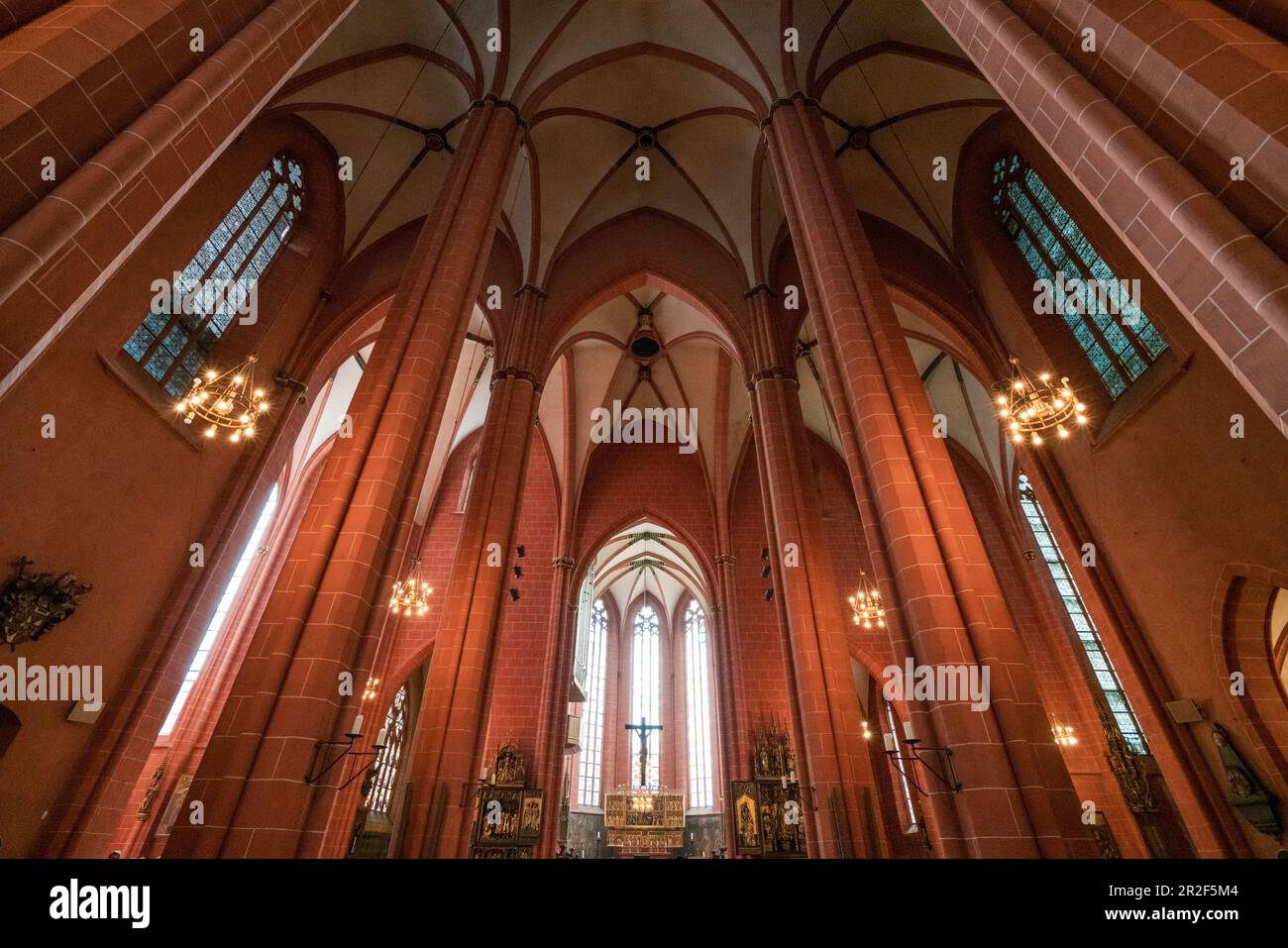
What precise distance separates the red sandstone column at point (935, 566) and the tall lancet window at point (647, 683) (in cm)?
2164

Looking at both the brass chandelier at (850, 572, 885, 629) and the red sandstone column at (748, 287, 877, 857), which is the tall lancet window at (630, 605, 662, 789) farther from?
the red sandstone column at (748, 287, 877, 857)

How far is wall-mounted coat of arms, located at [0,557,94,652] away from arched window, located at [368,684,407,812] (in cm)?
989

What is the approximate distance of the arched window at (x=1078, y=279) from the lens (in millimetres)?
8453

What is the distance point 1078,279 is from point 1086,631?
824cm

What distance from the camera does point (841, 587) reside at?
1584 cm

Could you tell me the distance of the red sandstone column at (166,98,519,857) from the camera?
399 cm

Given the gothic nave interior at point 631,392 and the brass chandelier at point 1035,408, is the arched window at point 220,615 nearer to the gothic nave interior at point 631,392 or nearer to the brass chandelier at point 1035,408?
the gothic nave interior at point 631,392

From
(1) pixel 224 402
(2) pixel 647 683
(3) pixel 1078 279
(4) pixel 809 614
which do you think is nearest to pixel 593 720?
(2) pixel 647 683

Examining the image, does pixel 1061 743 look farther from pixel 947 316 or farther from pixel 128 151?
pixel 128 151

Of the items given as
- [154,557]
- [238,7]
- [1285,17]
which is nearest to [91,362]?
[154,557]

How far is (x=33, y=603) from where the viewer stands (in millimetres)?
6477

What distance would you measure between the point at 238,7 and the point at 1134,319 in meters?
10.9

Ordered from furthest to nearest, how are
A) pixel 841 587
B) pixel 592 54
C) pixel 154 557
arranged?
1. pixel 841 587
2. pixel 592 54
3. pixel 154 557

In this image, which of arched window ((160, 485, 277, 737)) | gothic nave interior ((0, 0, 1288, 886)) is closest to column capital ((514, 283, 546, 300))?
gothic nave interior ((0, 0, 1288, 886))
